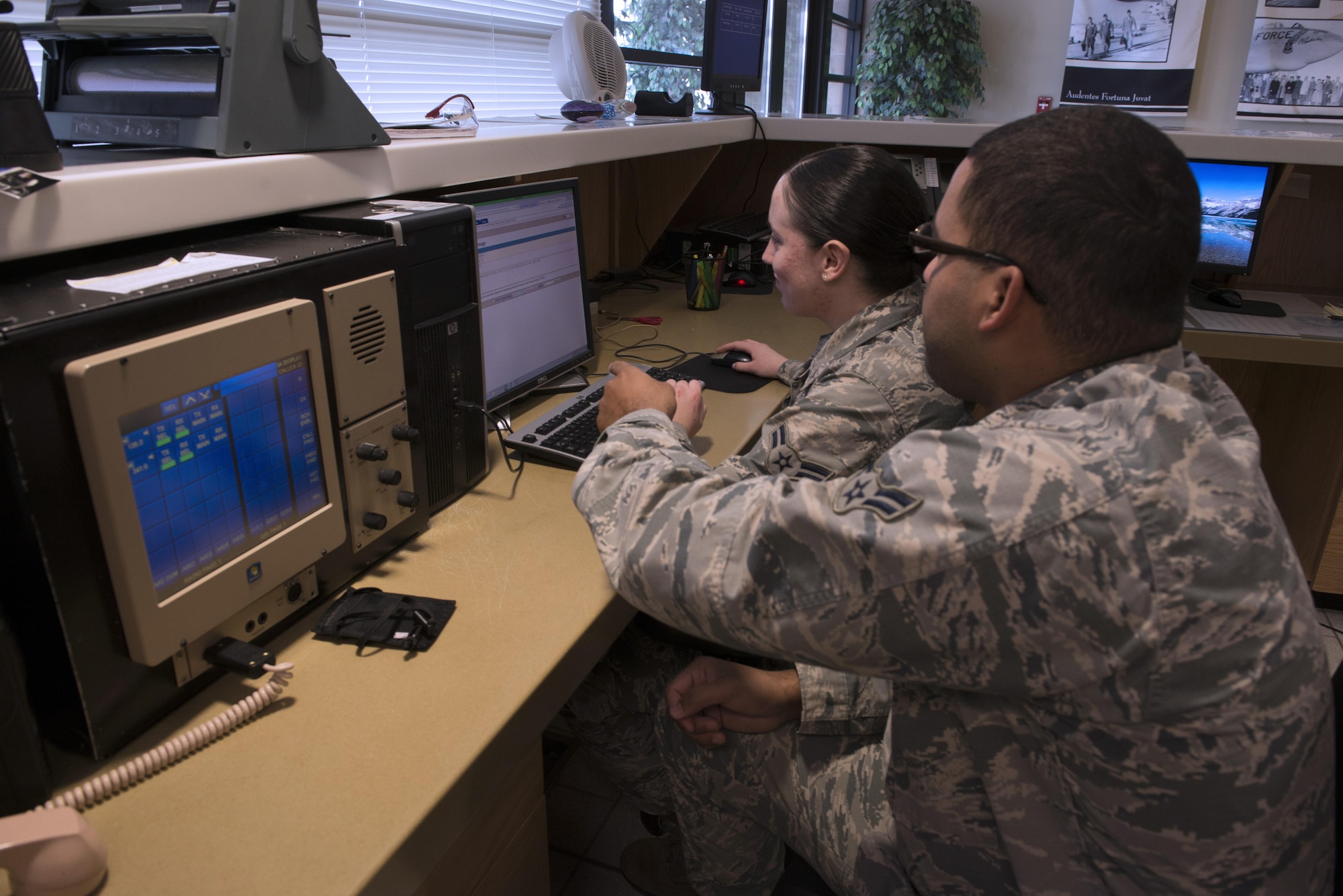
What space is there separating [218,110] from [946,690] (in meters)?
0.95

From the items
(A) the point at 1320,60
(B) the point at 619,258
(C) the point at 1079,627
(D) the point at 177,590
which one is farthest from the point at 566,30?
(A) the point at 1320,60

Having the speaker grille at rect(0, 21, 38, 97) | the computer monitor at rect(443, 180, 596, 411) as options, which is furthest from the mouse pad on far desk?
the speaker grille at rect(0, 21, 38, 97)

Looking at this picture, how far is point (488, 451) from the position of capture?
128 cm

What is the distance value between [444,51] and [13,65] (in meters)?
1.56

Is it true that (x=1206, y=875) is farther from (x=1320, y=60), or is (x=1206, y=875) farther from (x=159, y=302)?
(x=1320, y=60)

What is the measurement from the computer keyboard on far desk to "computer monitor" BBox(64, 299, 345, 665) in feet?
1.28

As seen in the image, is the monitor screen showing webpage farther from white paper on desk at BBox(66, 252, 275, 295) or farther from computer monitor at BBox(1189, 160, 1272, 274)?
computer monitor at BBox(1189, 160, 1272, 274)

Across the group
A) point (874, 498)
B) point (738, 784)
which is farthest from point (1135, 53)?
point (874, 498)

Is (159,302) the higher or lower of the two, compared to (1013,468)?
higher

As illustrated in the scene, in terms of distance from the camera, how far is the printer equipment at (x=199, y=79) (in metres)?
0.89

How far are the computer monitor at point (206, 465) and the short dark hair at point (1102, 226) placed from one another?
26.4 inches

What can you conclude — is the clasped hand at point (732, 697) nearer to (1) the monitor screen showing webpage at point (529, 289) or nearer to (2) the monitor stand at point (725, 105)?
(1) the monitor screen showing webpage at point (529, 289)

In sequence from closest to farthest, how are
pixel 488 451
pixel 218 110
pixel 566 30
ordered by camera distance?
pixel 218 110 → pixel 488 451 → pixel 566 30

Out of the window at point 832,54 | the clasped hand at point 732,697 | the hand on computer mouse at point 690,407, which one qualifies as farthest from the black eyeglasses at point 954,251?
the window at point 832,54
